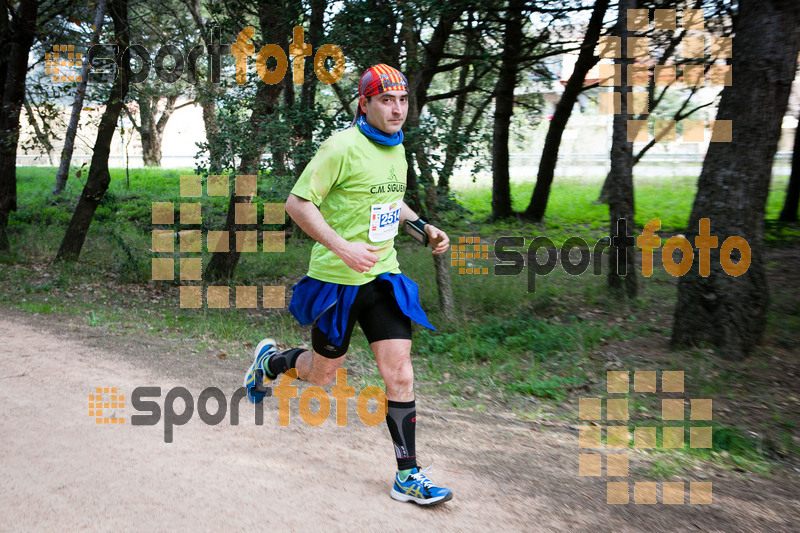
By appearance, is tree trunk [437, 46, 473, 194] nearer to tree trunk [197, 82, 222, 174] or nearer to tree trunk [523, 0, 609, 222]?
tree trunk [197, 82, 222, 174]

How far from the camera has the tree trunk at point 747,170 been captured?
677 cm

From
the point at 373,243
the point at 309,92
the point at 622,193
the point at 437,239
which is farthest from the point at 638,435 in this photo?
the point at 309,92

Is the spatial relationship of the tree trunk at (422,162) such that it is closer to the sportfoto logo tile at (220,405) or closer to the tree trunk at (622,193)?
the tree trunk at (622,193)

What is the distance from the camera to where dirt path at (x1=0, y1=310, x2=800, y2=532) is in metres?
3.54

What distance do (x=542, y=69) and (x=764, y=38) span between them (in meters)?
6.77

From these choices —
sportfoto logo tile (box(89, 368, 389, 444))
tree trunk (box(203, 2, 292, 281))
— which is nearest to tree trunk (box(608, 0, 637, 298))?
tree trunk (box(203, 2, 292, 281))

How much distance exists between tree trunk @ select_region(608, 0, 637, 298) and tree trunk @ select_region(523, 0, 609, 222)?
2.38 metres

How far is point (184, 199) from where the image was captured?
1822 centimetres

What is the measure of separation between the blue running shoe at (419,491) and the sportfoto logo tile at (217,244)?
6.93 metres

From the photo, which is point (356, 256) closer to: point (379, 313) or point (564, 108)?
point (379, 313)

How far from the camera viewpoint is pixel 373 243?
3850mm

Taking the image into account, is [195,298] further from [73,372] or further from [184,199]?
[184,199]

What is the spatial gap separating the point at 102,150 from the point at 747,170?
1061cm

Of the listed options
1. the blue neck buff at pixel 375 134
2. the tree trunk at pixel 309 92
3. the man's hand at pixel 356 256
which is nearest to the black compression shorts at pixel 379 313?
the man's hand at pixel 356 256
